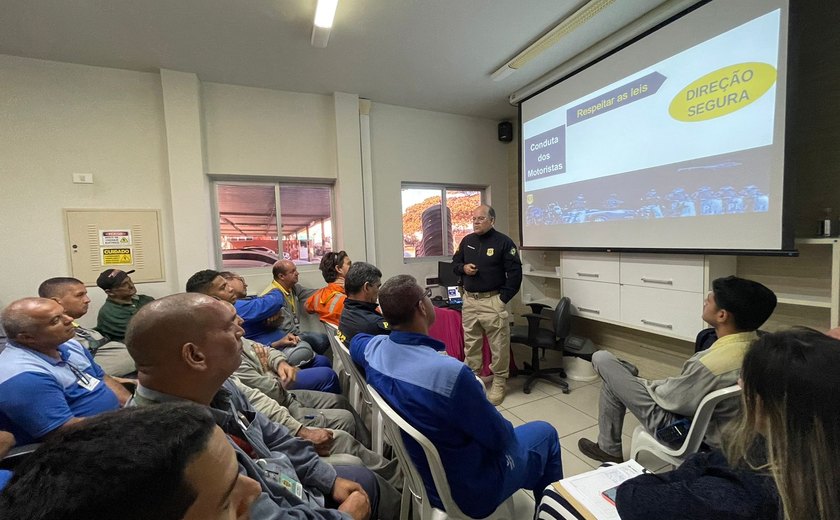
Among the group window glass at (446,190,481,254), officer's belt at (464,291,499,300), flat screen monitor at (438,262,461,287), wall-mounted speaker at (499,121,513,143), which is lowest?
officer's belt at (464,291,499,300)

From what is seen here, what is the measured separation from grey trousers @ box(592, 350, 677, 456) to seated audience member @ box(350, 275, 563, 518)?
0.74 meters

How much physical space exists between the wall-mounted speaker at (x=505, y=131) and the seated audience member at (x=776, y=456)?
430cm

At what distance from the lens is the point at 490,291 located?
3.12m

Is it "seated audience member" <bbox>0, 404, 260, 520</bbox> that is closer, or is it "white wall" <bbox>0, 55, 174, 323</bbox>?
"seated audience member" <bbox>0, 404, 260, 520</bbox>

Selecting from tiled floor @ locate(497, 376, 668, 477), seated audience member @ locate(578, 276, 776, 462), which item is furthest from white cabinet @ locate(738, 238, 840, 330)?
tiled floor @ locate(497, 376, 668, 477)

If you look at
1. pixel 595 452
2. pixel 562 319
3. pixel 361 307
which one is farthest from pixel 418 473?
pixel 562 319

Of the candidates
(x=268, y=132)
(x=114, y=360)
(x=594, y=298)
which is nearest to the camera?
(x=114, y=360)

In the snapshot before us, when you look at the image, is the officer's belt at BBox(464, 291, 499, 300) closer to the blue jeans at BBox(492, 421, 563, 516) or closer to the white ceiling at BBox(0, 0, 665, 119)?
the blue jeans at BBox(492, 421, 563, 516)

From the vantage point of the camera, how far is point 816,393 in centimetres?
65

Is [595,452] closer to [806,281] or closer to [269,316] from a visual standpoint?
[806,281]

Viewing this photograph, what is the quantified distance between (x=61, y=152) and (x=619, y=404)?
16.2 ft

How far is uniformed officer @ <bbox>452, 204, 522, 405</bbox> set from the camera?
9.87 ft

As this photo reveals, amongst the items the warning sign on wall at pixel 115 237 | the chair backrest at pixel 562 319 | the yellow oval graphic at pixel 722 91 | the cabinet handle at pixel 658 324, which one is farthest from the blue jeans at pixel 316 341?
the yellow oval graphic at pixel 722 91

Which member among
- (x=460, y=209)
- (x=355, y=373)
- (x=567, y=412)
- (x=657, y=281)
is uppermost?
(x=460, y=209)
